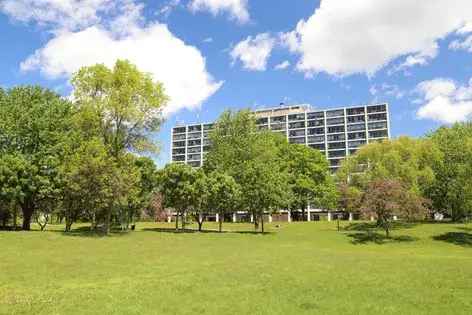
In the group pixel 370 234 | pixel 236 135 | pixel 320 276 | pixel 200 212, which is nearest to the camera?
pixel 320 276

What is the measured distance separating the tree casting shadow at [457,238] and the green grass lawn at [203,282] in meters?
24.5

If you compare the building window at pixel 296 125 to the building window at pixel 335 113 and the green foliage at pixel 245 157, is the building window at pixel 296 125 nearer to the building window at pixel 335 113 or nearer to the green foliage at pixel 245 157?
the building window at pixel 335 113

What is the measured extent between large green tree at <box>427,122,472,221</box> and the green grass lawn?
27.6 m

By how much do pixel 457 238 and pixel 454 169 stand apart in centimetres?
1190

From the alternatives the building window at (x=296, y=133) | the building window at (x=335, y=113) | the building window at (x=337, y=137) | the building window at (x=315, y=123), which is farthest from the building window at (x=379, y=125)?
the building window at (x=296, y=133)

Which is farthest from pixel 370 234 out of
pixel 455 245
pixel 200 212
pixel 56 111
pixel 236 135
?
pixel 56 111

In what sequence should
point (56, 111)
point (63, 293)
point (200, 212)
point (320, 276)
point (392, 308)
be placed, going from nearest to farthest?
point (392, 308) < point (63, 293) < point (320, 276) < point (56, 111) < point (200, 212)

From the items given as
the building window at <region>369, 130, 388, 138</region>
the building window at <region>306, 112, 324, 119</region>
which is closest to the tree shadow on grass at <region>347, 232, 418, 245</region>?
the building window at <region>369, 130, 388, 138</region>

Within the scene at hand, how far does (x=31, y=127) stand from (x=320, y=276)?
37.7 m

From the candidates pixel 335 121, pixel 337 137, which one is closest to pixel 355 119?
pixel 335 121

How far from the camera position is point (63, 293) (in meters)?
17.9

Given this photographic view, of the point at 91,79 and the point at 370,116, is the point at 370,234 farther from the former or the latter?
the point at 370,116

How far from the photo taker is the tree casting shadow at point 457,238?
4975 cm

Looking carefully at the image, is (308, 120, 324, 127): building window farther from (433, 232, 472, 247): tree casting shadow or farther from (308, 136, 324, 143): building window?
(433, 232, 472, 247): tree casting shadow
